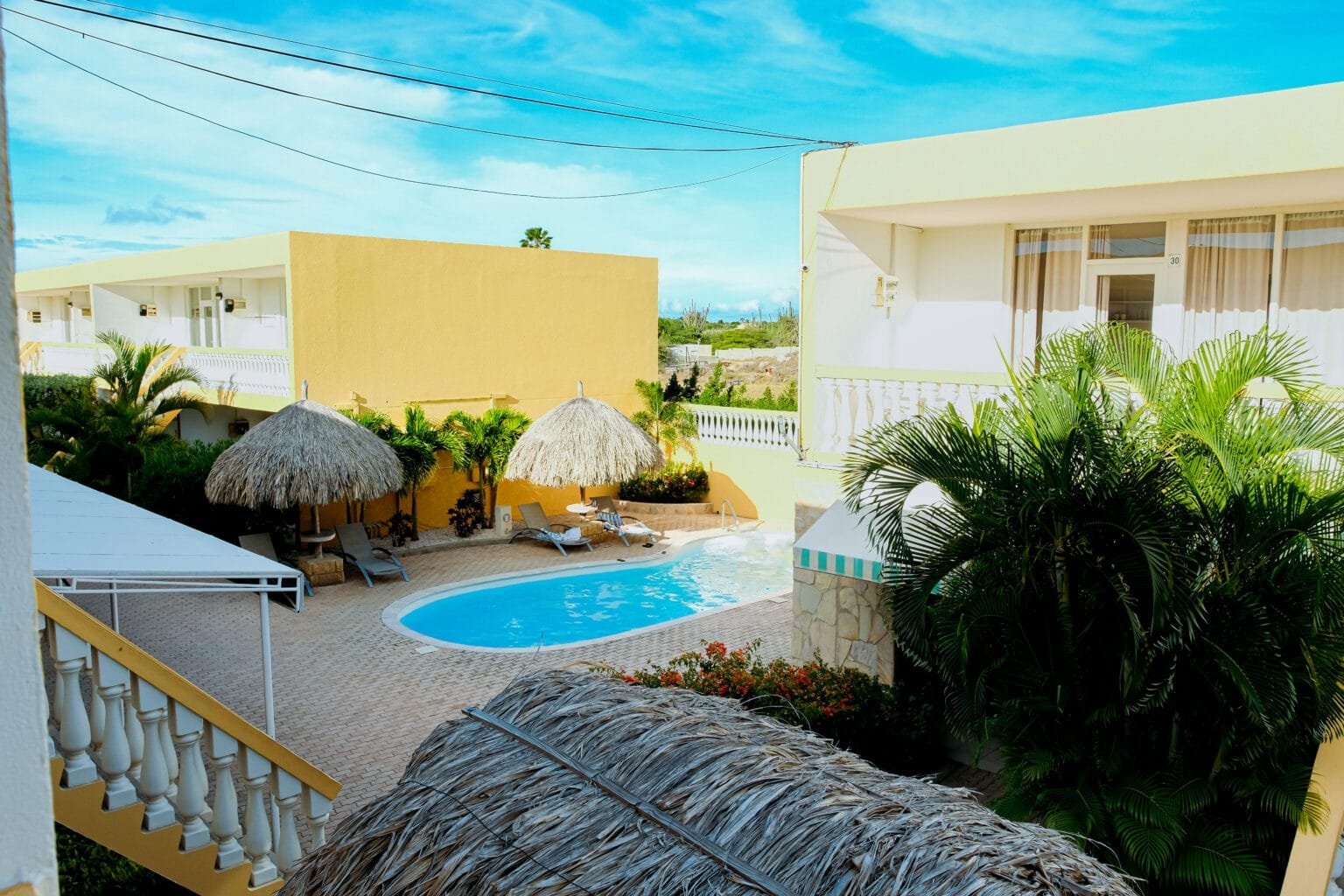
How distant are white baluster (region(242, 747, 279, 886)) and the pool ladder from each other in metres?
18.6

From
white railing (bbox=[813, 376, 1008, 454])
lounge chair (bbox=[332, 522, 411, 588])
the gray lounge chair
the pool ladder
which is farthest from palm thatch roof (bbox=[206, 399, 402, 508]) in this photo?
white railing (bbox=[813, 376, 1008, 454])

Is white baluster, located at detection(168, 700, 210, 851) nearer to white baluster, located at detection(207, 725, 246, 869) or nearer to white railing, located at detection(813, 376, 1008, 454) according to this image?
white baluster, located at detection(207, 725, 246, 869)

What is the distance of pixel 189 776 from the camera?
20.7 feet

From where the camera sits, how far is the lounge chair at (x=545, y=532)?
22.4m

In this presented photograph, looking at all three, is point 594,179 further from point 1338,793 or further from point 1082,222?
point 1338,793

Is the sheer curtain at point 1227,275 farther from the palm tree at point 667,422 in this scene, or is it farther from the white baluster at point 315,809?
the palm tree at point 667,422

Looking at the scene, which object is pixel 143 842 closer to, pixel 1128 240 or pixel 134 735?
pixel 134 735

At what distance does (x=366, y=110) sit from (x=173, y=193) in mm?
42177

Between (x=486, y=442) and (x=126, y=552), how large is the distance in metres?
17.6

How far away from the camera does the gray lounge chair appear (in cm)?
2339

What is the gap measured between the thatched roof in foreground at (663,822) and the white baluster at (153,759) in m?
2.03

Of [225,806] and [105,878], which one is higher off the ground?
[225,806]

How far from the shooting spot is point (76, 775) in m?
5.83

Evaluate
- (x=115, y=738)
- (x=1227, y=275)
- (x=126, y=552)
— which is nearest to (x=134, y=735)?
(x=115, y=738)
